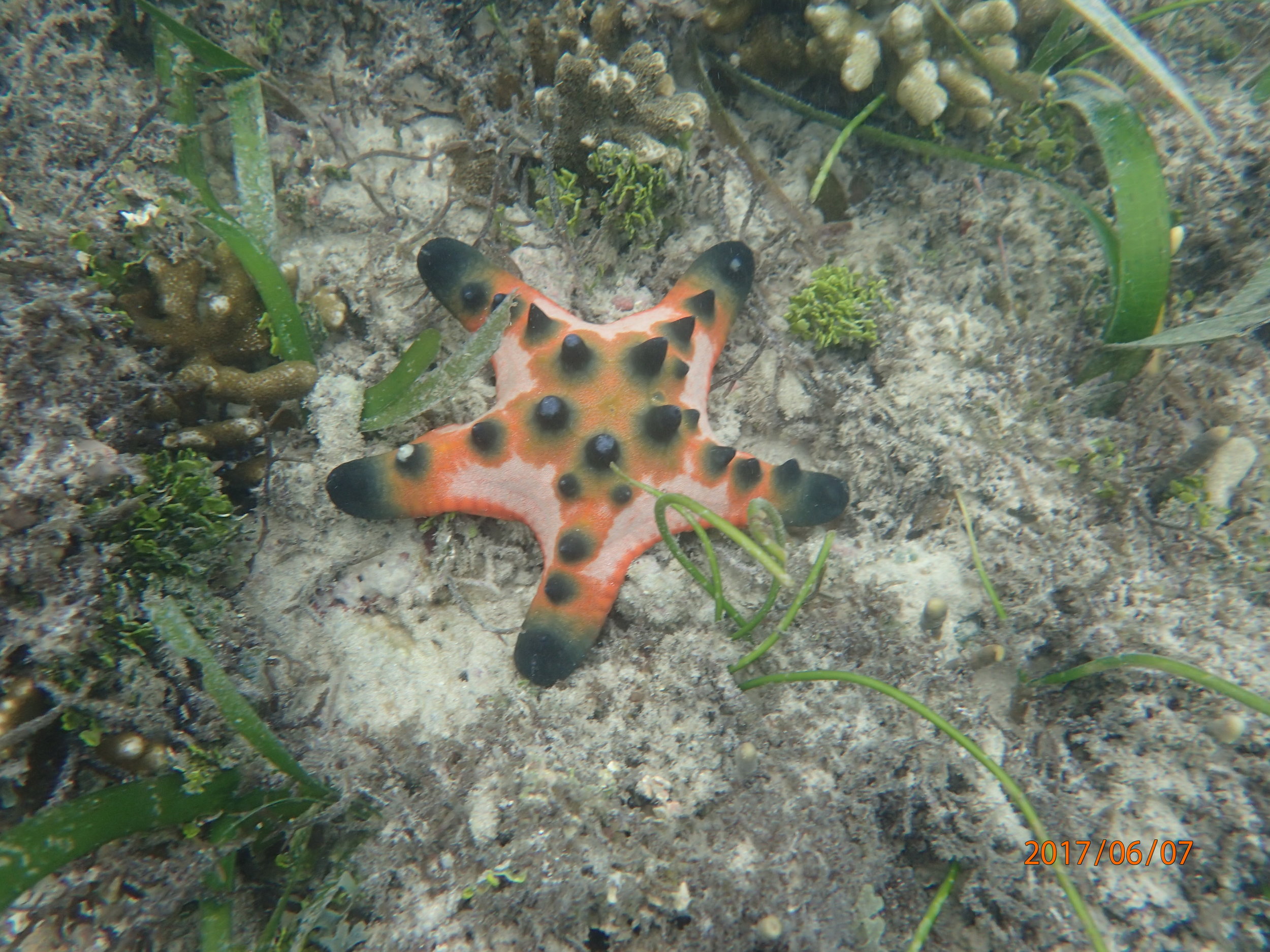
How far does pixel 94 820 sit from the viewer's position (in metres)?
1.96

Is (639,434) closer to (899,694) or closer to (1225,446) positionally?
(899,694)

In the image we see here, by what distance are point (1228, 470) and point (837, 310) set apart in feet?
6.03

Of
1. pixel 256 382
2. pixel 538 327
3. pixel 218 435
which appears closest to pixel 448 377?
pixel 538 327

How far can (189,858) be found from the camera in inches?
83.6

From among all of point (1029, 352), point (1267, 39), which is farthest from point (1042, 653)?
point (1267, 39)

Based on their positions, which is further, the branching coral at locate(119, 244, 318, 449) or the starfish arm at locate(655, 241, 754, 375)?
the starfish arm at locate(655, 241, 754, 375)

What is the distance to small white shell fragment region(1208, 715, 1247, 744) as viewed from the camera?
2215 millimetres

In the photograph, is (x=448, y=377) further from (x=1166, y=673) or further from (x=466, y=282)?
(x=1166, y=673)

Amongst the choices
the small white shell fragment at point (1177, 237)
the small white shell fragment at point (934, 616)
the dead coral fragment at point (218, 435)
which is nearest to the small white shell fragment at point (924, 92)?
the small white shell fragment at point (1177, 237)

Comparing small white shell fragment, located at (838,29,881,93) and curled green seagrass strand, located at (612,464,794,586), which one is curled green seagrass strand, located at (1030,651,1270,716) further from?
small white shell fragment, located at (838,29,881,93)

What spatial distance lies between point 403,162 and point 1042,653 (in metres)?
4.07

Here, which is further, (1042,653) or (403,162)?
(403,162)

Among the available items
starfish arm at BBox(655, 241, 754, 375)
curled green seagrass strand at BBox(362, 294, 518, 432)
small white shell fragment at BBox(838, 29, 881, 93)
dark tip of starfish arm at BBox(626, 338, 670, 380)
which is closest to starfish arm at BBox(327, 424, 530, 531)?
curled green seagrass strand at BBox(362, 294, 518, 432)

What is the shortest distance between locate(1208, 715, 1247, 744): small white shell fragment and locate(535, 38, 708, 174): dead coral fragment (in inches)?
131
